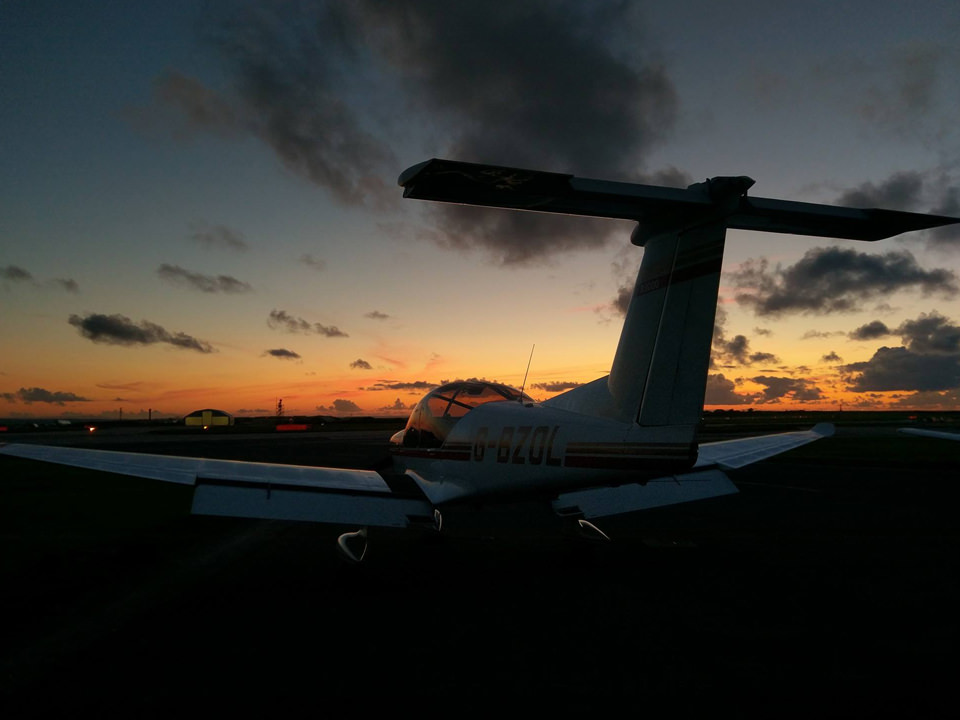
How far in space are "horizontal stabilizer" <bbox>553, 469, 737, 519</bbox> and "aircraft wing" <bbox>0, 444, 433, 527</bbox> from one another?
2044 millimetres

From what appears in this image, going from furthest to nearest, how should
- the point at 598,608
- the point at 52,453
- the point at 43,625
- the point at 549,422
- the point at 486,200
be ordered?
the point at 52,453
the point at 549,422
the point at 598,608
the point at 43,625
the point at 486,200

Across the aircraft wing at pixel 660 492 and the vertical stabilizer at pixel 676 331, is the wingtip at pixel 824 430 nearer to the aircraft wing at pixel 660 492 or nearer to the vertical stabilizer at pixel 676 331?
the aircraft wing at pixel 660 492

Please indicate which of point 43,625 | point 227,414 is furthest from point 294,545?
→ point 227,414

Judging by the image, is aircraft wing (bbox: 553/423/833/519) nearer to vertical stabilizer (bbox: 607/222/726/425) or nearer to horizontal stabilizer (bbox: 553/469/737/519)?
horizontal stabilizer (bbox: 553/469/737/519)

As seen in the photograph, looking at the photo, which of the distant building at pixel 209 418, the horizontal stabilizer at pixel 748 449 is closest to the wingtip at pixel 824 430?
the horizontal stabilizer at pixel 748 449

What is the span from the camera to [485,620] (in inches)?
225

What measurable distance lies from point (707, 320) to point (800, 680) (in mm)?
2980

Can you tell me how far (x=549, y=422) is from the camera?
6922mm

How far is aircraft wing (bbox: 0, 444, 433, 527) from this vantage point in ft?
21.8

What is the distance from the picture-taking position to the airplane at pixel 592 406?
5.43 m

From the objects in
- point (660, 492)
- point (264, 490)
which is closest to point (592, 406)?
point (660, 492)

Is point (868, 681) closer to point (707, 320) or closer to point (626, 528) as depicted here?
point (707, 320)

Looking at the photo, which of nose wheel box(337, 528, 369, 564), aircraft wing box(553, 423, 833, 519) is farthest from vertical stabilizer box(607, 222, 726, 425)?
nose wheel box(337, 528, 369, 564)

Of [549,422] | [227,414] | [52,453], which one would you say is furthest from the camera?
[227,414]
